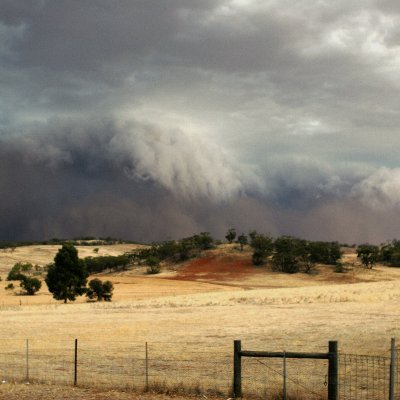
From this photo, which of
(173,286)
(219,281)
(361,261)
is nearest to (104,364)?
(173,286)

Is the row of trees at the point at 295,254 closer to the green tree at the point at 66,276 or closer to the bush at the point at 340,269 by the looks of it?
the bush at the point at 340,269

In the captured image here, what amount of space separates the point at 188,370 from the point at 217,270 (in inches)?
4869

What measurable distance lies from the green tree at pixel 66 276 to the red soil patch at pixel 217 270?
2070 inches

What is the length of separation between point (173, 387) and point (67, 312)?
148 feet

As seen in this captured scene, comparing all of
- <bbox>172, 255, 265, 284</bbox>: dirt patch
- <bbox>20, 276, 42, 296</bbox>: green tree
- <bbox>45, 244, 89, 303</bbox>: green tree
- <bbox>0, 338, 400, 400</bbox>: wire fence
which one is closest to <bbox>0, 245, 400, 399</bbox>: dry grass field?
<bbox>0, 338, 400, 400</bbox>: wire fence

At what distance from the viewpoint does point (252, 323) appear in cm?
4384

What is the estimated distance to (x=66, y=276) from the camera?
85.2 metres

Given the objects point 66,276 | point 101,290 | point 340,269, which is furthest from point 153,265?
point 66,276

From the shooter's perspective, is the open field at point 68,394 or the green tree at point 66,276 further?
the green tree at point 66,276

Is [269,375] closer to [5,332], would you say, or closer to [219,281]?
[5,332]

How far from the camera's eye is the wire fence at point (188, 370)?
19.6 meters

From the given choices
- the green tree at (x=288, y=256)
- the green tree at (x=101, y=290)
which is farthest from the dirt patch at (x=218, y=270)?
the green tree at (x=101, y=290)

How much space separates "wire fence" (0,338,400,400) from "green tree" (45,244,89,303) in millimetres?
51103

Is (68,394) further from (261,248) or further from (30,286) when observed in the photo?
(261,248)
